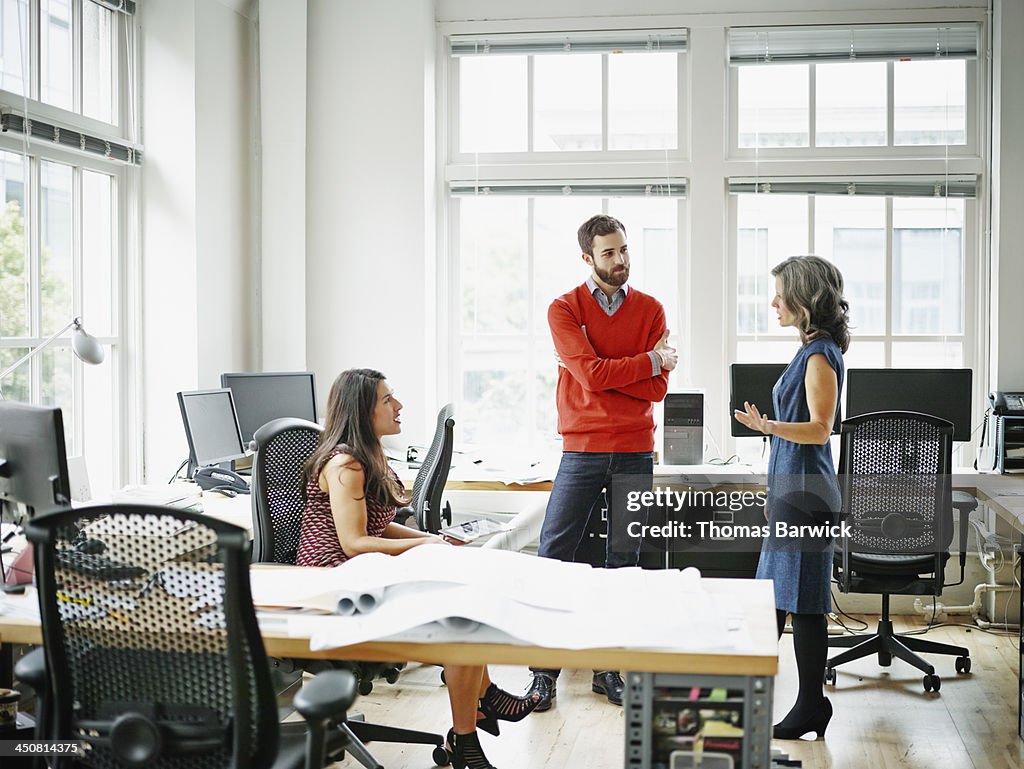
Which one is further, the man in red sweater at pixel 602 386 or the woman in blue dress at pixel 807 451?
the man in red sweater at pixel 602 386

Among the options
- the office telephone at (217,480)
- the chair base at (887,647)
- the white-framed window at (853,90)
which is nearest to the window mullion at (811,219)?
the white-framed window at (853,90)

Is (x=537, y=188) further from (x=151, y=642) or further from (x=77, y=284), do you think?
(x=151, y=642)

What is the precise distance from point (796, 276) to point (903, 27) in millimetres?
2626

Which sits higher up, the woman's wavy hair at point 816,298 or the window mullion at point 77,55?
the window mullion at point 77,55

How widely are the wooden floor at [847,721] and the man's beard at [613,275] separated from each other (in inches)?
60.4

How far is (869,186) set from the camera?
5.16 metres

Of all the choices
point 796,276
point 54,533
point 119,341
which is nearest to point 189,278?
point 119,341

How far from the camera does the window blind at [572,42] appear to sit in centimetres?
522

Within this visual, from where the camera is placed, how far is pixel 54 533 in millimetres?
1739

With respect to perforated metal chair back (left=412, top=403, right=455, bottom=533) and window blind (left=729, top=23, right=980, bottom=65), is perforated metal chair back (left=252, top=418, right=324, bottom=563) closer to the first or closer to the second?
perforated metal chair back (left=412, top=403, right=455, bottom=533)

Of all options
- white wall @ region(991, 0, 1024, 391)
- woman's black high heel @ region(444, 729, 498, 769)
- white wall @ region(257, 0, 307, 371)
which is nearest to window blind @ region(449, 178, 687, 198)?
white wall @ region(257, 0, 307, 371)

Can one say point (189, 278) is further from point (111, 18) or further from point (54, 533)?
point (54, 533)

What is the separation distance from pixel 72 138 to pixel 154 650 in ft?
9.61

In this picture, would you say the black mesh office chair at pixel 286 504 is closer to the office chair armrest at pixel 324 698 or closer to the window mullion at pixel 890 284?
the office chair armrest at pixel 324 698
